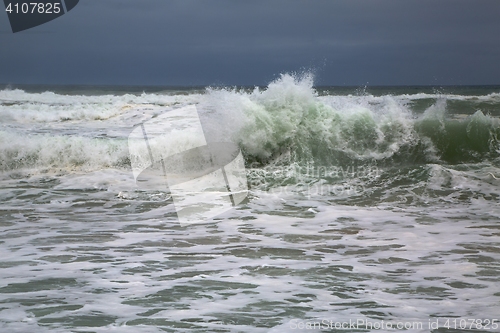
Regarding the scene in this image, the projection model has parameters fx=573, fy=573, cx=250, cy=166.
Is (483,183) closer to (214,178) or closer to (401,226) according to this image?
(401,226)

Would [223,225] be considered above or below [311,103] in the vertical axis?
below

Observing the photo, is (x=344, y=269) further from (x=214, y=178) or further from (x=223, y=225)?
(x=214, y=178)

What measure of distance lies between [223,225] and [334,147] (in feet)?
15.4

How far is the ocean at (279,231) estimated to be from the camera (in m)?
3.64

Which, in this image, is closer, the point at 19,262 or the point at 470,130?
the point at 19,262

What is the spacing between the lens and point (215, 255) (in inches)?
199

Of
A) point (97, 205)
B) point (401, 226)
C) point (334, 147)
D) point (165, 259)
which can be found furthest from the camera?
point (334, 147)

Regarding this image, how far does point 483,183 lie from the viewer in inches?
344

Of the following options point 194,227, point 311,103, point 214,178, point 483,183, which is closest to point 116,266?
point 194,227

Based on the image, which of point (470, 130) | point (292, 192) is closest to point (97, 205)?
point (292, 192)

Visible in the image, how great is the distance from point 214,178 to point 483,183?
425cm

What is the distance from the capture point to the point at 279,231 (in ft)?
19.8

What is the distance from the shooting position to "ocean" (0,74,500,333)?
3641 millimetres

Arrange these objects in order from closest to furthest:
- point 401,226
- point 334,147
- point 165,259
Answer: point 165,259 < point 401,226 < point 334,147
